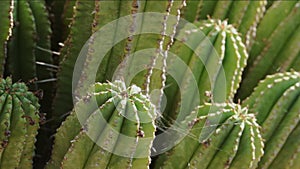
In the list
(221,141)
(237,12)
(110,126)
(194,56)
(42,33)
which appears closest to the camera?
(110,126)

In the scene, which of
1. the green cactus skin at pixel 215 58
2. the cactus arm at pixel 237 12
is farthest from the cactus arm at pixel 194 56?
the cactus arm at pixel 237 12

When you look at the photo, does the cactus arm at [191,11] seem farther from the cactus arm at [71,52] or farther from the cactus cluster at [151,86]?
the cactus arm at [71,52]

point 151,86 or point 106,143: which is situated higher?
point 151,86

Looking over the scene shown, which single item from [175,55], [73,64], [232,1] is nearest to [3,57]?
[73,64]

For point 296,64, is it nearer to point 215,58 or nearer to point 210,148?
point 215,58

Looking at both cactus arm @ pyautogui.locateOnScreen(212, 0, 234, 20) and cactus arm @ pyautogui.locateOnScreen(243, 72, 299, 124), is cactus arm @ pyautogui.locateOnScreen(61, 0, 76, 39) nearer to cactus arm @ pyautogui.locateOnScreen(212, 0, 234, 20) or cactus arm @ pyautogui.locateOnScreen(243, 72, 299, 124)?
cactus arm @ pyautogui.locateOnScreen(212, 0, 234, 20)

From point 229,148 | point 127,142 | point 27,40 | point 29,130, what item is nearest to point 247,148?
point 229,148
